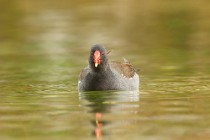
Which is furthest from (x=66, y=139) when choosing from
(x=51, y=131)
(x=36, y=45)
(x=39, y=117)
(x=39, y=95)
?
(x=36, y=45)

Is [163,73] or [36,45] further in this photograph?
[36,45]

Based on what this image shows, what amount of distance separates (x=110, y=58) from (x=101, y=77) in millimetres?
5471

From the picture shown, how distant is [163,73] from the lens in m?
19.2

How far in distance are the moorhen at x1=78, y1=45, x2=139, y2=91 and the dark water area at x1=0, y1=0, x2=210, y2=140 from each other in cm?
21

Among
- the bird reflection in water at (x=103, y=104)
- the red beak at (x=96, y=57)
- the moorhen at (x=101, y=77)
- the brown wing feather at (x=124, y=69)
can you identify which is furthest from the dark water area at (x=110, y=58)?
the red beak at (x=96, y=57)

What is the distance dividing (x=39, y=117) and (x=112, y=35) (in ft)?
47.5

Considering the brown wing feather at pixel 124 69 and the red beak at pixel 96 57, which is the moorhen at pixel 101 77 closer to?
the red beak at pixel 96 57

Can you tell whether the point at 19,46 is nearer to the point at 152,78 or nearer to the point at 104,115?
the point at 152,78

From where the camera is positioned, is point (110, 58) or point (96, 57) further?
point (110, 58)

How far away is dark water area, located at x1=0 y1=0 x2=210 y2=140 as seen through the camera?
13.2 metres

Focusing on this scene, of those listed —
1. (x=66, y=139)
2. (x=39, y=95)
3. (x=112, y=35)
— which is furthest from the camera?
(x=112, y=35)

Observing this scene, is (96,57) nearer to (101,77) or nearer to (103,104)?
(101,77)

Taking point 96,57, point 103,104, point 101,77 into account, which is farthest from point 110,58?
point 103,104

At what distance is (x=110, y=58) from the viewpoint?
2292cm
